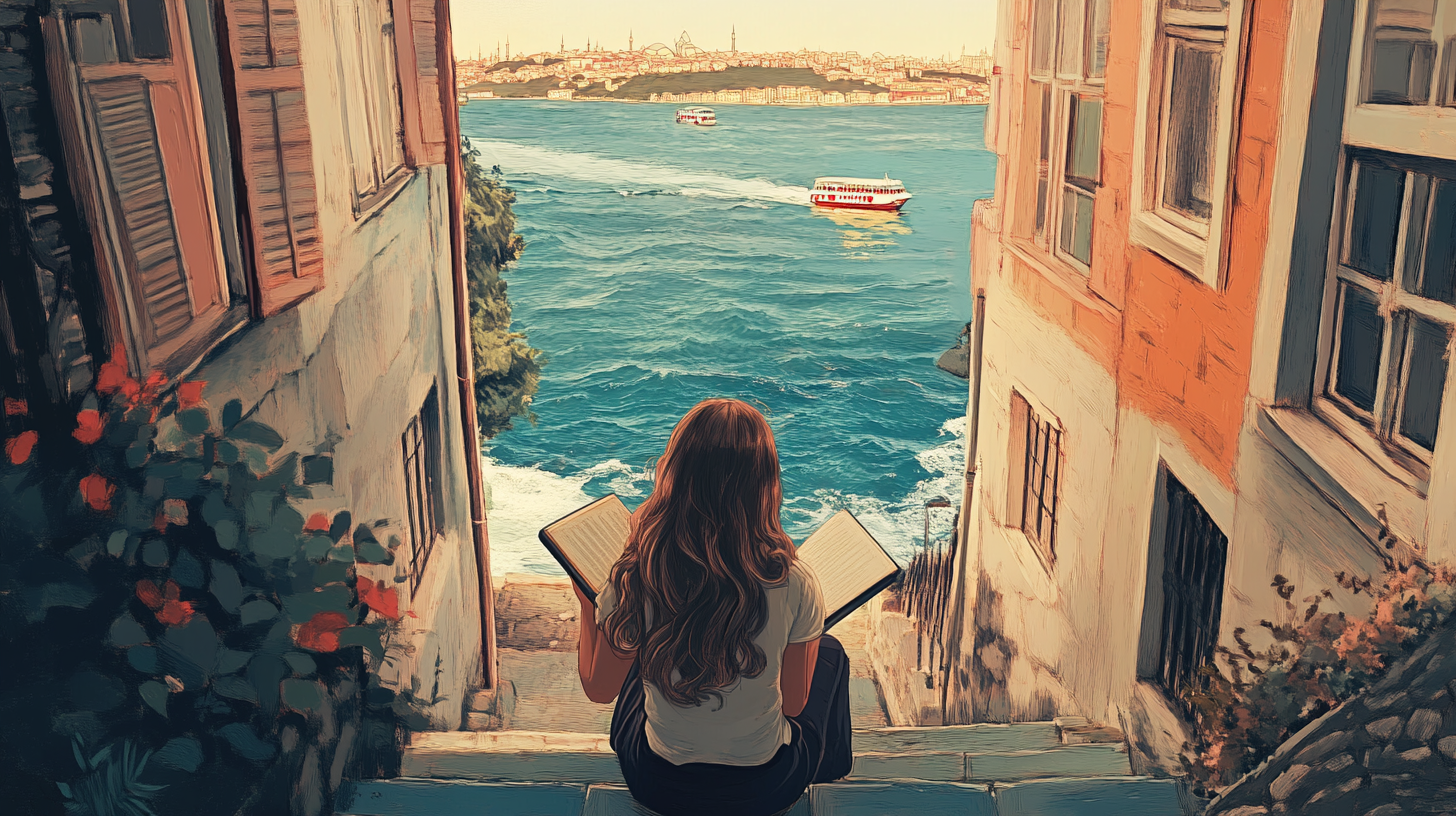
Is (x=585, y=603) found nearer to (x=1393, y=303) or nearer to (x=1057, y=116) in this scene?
(x=1393, y=303)

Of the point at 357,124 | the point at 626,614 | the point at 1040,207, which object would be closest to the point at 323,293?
the point at 357,124

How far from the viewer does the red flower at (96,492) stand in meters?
2.09

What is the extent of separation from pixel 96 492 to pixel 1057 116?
5068 mm

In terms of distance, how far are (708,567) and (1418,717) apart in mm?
1444

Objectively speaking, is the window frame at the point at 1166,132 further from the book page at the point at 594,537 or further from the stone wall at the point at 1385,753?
the book page at the point at 594,537

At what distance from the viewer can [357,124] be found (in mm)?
4504

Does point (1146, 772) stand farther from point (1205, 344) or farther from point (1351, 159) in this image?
point (1351, 159)

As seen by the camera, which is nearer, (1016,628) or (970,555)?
(1016,628)

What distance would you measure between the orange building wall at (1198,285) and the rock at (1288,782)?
1315 mm

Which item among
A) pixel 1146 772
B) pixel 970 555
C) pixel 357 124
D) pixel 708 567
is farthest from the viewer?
pixel 970 555

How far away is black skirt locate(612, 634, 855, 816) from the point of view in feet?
7.75

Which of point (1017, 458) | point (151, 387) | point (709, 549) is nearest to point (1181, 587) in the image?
point (1017, 458)

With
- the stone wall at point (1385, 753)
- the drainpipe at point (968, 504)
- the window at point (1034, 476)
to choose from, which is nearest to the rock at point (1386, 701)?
the stone wall at point (1385, 753)

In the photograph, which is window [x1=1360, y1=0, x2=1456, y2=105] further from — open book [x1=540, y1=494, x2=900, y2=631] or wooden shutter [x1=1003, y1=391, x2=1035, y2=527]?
wooden shutter [x1=1003, y1=391, x2=1035, y2=527]
